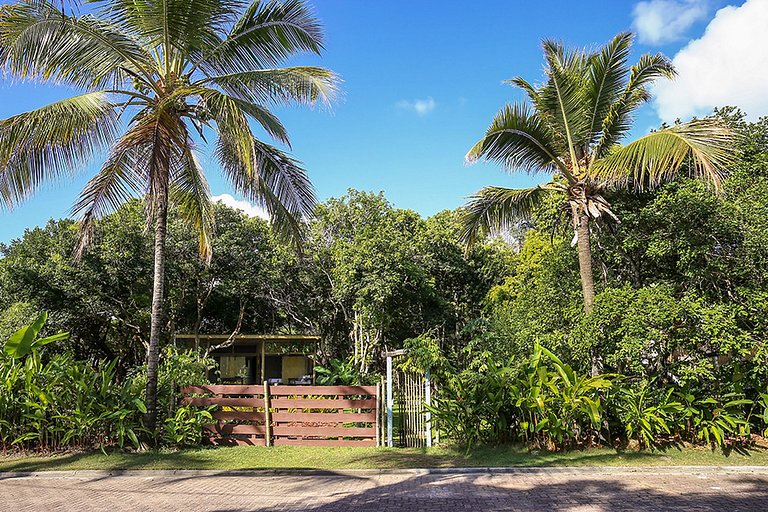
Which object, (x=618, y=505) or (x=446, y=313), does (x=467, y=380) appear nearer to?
(x=618, y=505)

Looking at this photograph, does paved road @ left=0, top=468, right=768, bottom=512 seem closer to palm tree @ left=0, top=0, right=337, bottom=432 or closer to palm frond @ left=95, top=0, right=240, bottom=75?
palm tree @ left=0, top=0, right=337, bottom=432

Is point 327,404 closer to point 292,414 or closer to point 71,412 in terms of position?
point 292,414

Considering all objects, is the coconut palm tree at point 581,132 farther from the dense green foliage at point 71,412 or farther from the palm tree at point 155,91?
the dense green foliage at point 71,412

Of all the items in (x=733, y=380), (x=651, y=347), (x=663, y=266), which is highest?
(x=663, y=266)

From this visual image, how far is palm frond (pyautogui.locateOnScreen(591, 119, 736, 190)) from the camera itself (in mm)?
8133

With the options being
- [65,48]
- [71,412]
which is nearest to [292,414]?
[71,412]

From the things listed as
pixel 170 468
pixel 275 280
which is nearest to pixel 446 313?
pixel 275 280

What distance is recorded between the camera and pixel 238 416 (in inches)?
393

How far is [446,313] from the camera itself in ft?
71.2

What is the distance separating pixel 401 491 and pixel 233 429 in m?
4.34

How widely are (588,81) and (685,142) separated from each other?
2407mm

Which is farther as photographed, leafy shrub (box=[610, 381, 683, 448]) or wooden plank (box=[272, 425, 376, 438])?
wooden plank (box=[272, 425, 376, 438])

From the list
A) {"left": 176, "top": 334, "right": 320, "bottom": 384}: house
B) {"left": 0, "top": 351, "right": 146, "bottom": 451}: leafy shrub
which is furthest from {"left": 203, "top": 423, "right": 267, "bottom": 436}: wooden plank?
{"left": 176, "top": 334, "right": 320, "bottom": 384}: house

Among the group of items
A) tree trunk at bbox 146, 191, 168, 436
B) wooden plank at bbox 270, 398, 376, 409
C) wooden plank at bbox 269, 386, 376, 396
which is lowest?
wooden plank at bbox 270, 398, 376, 409
